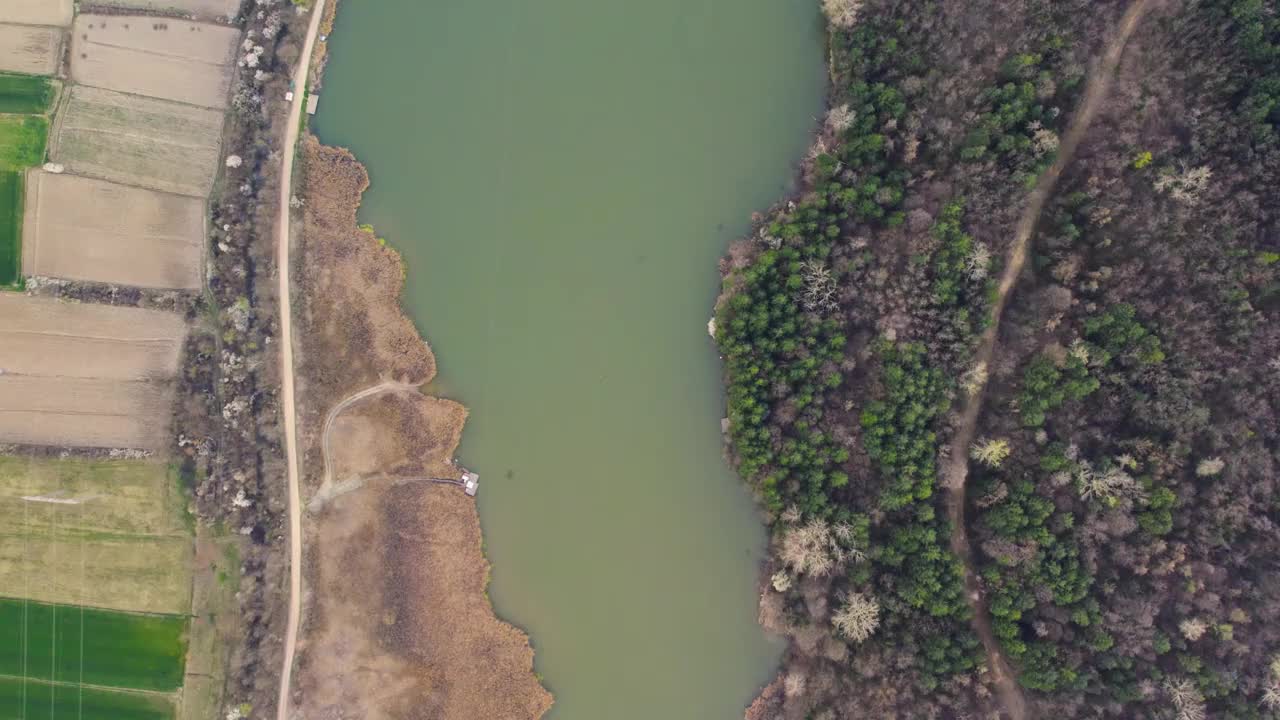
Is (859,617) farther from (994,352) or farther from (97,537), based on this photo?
(97,537)

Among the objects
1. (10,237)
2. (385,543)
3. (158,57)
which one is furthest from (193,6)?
(385,543)

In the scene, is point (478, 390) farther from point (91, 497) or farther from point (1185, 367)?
point (1185, 367)

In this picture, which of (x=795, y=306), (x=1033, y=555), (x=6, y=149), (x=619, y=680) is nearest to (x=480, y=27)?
(x=795, y=306)

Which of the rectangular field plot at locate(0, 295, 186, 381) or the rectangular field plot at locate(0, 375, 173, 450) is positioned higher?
the rectangular field plot at locate(0, 295, 186, 381)

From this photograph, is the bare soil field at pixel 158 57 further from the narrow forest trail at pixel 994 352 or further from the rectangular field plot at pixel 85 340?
the narrow forest trail at pixel 994 352

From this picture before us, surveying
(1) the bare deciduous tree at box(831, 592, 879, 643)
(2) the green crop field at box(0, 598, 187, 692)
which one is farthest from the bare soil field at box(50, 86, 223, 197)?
(1) the bare deciduous tree at box(831, 592, 879, 643)

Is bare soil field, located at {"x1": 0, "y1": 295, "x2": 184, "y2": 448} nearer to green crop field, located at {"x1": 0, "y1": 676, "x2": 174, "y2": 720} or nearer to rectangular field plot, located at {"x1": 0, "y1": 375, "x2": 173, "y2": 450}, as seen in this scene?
rectangular field plot, located at {"x1": 0, "y1": 375, "x2": 173, "y2": 450}
